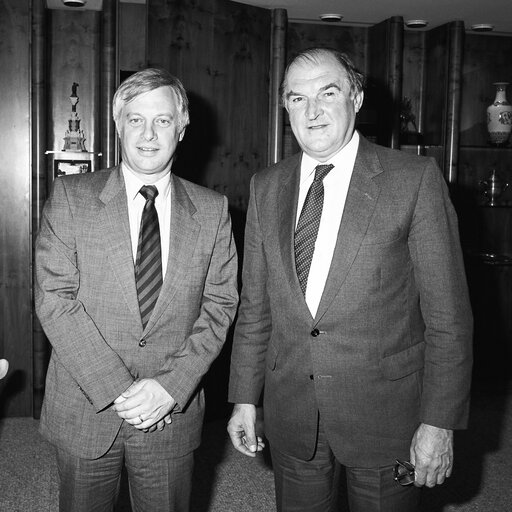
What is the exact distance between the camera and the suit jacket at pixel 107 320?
6.04ft

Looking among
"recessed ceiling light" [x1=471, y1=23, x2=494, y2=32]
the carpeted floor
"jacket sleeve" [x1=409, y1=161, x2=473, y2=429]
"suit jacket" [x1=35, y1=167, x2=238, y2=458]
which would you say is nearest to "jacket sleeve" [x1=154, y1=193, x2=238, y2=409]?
"suit jacket" [x1=35, y1=167, x2=238, y2=458]

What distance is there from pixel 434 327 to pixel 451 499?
5.73 feet

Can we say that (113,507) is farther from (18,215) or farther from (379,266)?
(18,215)

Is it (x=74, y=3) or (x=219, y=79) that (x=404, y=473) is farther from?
(x=74, y=3)

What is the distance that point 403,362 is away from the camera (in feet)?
5.92

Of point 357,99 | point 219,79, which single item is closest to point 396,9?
point 219,79

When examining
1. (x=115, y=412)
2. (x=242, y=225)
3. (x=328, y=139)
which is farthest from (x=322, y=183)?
(x=242, y=225)

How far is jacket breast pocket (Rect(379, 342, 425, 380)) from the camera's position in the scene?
70.5 inches

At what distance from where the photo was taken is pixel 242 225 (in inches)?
168

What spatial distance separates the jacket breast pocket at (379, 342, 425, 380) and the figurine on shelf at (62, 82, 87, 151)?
10.1 feet

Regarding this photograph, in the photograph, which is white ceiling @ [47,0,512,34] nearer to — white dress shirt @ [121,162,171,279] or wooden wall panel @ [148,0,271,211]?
wooden wall panel @ [148,0,271,211]

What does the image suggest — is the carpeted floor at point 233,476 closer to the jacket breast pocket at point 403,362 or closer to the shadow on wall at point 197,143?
the jacket breast pocket at point 403,362

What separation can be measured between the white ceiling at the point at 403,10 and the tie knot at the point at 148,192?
9.25ft

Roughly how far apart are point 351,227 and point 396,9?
3278mm
